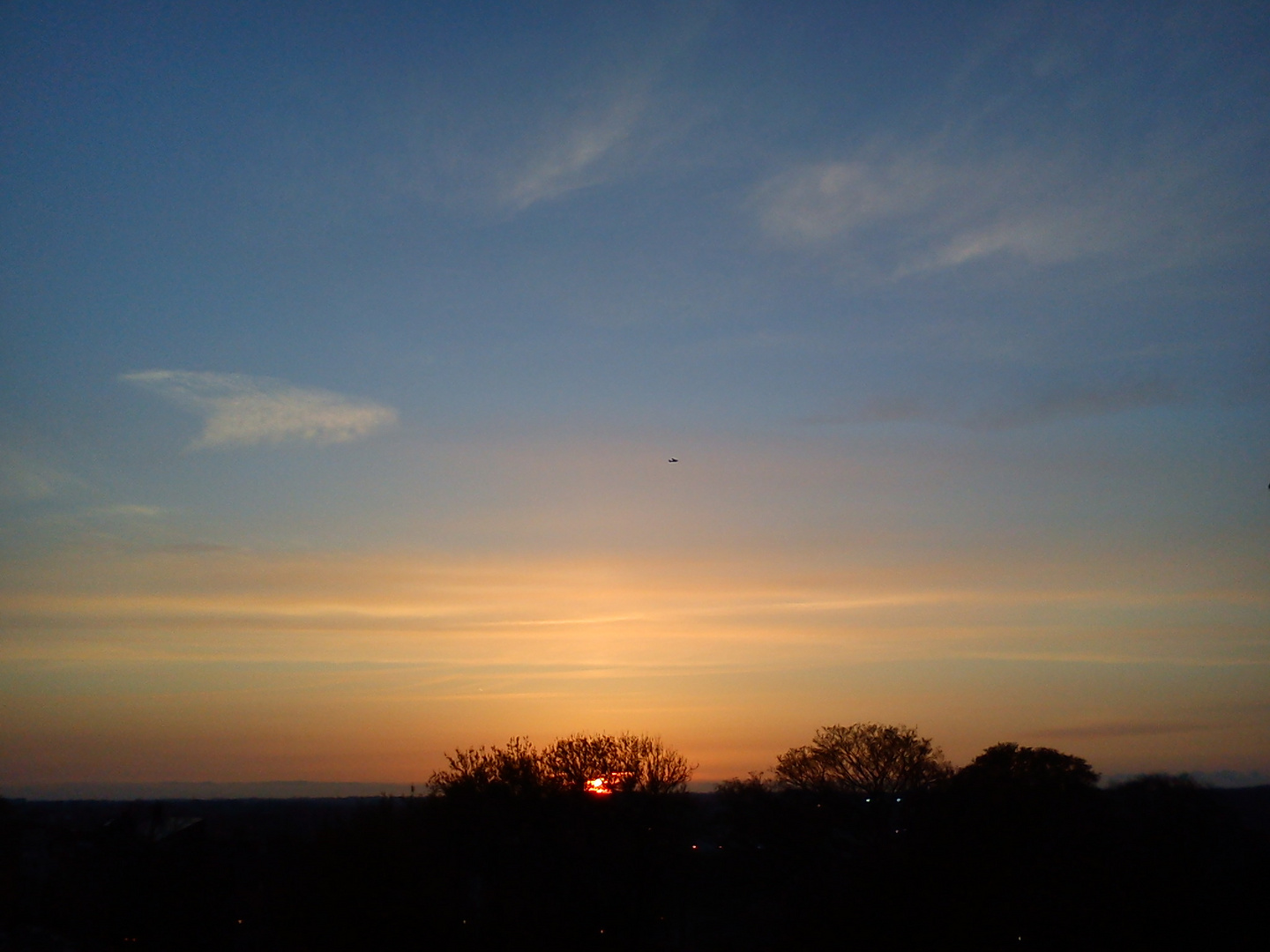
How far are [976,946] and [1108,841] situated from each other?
787cm

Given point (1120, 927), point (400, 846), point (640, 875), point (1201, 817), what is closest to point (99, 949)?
point (400, 846)

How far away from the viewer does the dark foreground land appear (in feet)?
117

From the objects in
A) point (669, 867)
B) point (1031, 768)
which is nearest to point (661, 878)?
point (669, 867)

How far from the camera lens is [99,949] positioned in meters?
50.0

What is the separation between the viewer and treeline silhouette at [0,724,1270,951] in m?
36.2

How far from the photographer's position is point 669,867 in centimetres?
5184

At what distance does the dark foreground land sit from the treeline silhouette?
0.37 feet

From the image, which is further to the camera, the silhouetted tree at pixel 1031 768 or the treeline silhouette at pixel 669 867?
the silhouetted tree at pixel 1031 768

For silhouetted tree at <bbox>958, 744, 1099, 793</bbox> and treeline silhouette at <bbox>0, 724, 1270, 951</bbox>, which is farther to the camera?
silhouetted tree at <bbox>958, 744, 1099, 793</bbox>

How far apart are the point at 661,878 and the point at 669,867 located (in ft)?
3.23

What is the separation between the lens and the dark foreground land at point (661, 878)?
117ft

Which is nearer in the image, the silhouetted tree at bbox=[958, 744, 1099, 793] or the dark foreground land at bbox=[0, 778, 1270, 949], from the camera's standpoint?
the dark foreground land at bbox=[0, 778, 1270, 949]

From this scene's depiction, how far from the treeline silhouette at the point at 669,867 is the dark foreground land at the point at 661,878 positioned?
0.11 meters

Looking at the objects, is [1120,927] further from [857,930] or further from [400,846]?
[400,846]
